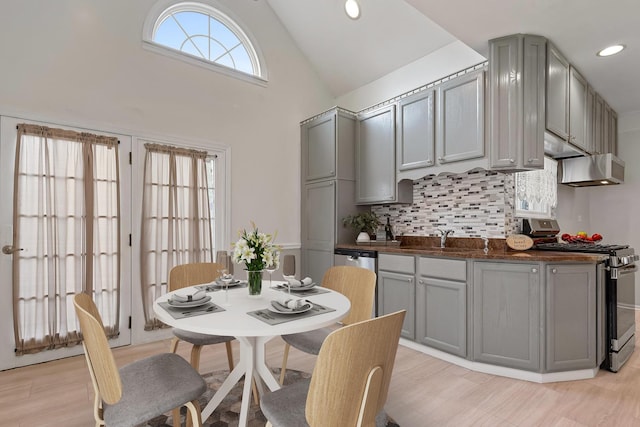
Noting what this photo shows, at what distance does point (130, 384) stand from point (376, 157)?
318 cm

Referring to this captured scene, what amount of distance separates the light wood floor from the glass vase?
1140 millimetres

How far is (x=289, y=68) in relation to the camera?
4375mm

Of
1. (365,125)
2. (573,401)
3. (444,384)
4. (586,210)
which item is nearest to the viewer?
(573,401)

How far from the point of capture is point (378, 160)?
12.6 ft

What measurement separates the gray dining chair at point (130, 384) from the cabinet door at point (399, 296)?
208 cm

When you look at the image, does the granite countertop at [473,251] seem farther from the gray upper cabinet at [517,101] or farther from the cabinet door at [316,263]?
the gray upper cabinet at [517,101]

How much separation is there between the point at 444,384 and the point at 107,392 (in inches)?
85.2

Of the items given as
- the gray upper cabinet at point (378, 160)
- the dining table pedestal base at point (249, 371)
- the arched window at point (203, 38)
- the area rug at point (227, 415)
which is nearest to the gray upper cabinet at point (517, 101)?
the gray upper cabinet at point (378, 160)

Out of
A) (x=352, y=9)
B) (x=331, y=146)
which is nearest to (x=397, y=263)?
(x=331, y=146)

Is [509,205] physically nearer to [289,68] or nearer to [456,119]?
[456,119]

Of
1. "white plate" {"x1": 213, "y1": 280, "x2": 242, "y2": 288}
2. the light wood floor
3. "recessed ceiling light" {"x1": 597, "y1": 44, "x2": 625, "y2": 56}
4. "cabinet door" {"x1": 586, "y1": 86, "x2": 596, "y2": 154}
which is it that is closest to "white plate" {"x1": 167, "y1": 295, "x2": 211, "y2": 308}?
"white plate" {"x1": 213, "y1": 280, "x2": 242, "y2": 288}

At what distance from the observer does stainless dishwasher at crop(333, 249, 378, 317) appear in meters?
3.41

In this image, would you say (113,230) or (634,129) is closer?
(113,230)

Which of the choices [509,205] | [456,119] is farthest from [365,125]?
[509,205]
